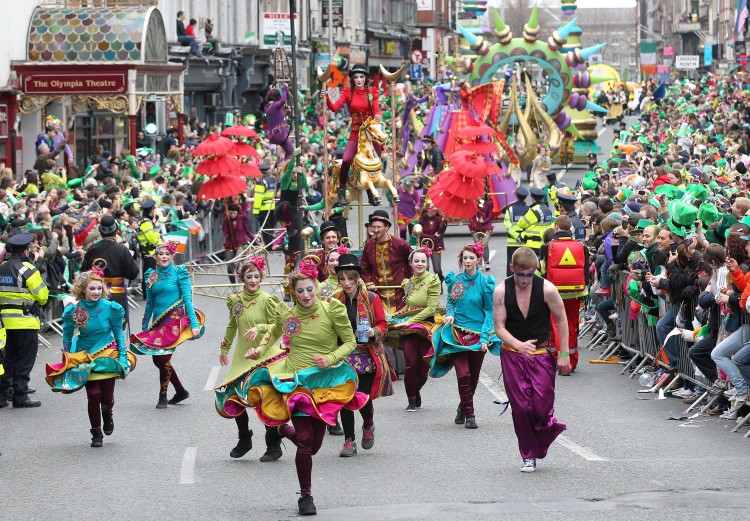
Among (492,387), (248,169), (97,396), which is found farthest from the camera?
(248,169)

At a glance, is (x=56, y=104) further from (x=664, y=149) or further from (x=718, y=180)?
(x=718, y=180)

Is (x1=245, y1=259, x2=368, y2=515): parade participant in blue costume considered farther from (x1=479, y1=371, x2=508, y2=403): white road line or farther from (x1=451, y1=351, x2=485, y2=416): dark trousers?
(x1=479, y1=371, x2=508, y2=403): white road line

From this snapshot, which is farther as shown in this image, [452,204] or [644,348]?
[452,204]

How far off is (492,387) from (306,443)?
19.0ft

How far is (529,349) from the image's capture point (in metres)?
10.8

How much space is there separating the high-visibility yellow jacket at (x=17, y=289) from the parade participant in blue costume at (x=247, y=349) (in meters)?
2.73

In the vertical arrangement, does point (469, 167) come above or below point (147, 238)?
above

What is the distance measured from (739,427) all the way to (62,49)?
2262cm

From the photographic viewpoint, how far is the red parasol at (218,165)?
854 inches

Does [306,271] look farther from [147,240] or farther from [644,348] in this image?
[147,240]

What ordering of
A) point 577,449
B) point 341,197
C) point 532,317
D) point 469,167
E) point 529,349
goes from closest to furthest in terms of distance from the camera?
point 529,349 → point 532,317 → point 577,449 → point 469,167 → point 341,197

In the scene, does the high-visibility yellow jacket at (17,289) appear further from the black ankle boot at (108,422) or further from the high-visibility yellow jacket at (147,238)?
the high-visibility yellow jacket at (147,238)

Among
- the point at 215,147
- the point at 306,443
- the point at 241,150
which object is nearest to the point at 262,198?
the point at 241,150

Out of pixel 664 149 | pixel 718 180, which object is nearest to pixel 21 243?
pixel 718 180
